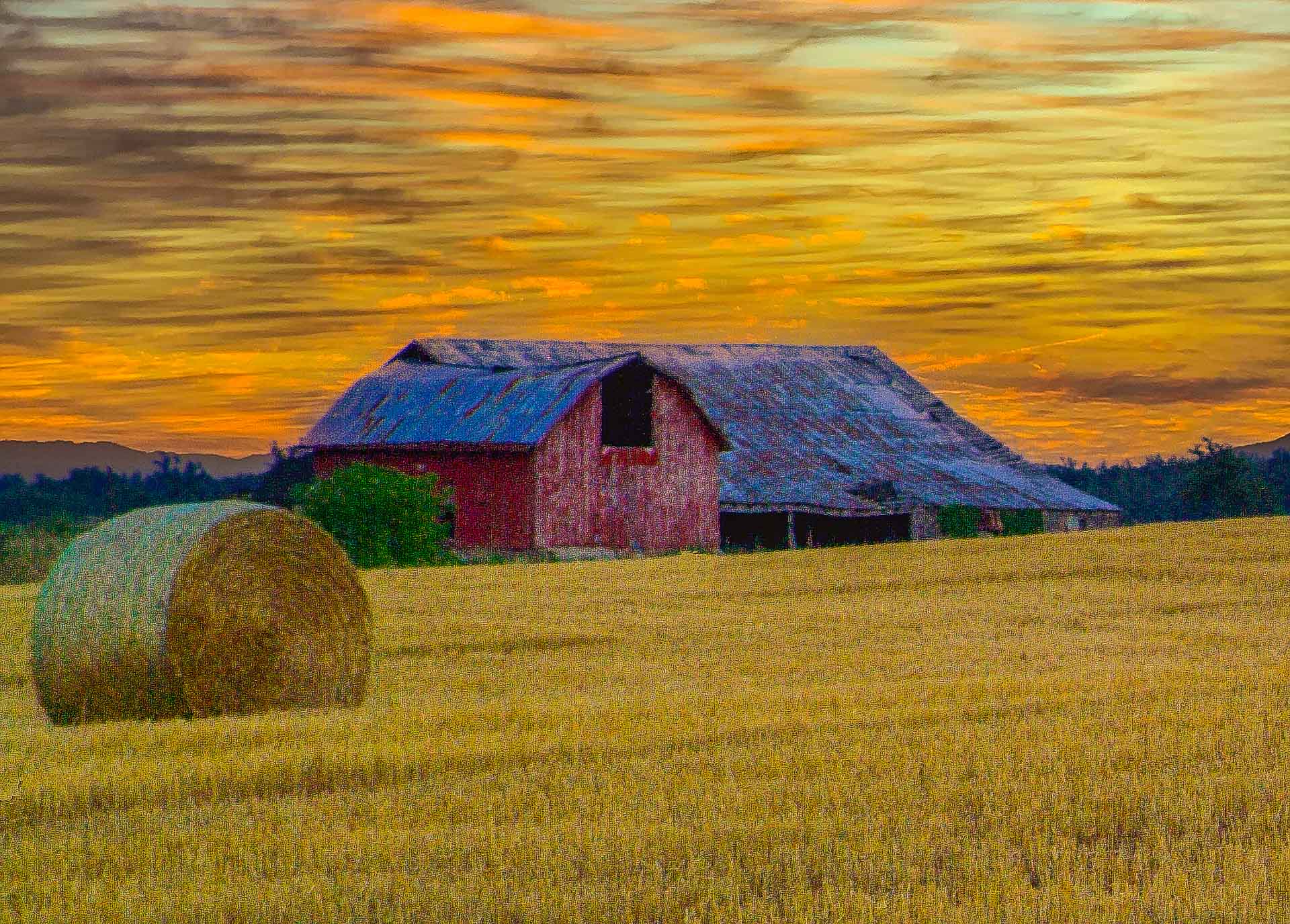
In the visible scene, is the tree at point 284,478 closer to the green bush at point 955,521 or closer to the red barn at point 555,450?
the red barn at point 555,450

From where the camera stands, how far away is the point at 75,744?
11.6 metres

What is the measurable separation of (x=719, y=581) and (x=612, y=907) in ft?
78.8

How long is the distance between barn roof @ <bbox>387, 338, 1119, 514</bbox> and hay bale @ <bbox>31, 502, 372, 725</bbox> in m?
31.3

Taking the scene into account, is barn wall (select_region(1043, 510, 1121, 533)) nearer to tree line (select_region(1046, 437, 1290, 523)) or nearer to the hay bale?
tree line (select_region(1046, 437, 1290, 523))

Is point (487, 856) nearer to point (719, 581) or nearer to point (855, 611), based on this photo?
point (855, 611)

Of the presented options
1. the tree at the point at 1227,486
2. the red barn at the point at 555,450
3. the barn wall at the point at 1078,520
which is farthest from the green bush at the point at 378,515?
the tree at the point at 1227,486

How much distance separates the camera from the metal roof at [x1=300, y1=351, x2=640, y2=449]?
44.8m

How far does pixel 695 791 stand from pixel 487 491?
117 feet

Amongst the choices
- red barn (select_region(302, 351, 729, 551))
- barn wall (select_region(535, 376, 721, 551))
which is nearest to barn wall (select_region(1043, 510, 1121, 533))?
red barn (select_region(302, 351, 729, 551))

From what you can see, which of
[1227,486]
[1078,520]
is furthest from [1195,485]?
[1078,520]

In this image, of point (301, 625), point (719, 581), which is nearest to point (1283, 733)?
point (301, 625)

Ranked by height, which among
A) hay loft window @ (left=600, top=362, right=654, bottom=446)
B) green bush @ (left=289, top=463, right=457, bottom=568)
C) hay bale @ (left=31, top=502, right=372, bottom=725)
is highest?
hay loft window @ (left=600, top=362, right=654, bottom=446)

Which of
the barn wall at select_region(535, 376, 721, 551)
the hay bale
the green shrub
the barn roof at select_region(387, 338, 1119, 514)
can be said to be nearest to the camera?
the hay bale

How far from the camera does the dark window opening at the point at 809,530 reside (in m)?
52.3
